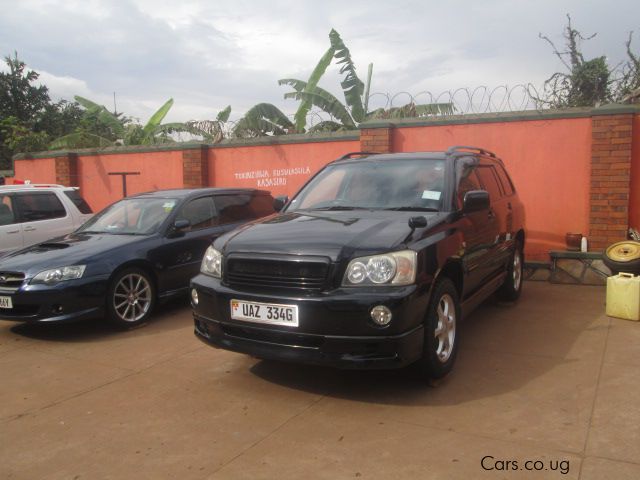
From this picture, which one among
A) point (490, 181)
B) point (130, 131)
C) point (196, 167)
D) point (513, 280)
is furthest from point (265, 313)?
point (130, 131)

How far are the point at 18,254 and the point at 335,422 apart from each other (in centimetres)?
437

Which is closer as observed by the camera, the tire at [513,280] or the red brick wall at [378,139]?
the tire at [513,280]

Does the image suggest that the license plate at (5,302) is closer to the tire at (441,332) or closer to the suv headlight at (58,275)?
the suv headlight at (58,275)

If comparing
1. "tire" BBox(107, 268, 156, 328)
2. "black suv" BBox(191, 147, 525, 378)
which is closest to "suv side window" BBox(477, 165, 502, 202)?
"black suv" BBox(191, 147, 525, 378)

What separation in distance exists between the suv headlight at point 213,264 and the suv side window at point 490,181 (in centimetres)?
280

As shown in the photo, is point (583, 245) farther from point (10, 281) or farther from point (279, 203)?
point (10, 281)

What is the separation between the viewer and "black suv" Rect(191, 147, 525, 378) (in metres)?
3.43

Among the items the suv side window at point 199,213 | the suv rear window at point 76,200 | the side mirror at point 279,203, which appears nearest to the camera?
the side mirror at point 279,203

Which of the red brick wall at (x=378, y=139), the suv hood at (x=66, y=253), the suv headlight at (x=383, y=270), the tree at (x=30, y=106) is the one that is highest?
the tree at (x=30, y=106)

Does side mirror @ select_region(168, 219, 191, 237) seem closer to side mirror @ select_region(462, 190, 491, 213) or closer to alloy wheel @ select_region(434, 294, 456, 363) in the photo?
side mirror @ select_region(462, 190, 491, 213)

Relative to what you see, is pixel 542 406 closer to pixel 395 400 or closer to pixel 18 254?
pixel 395 400

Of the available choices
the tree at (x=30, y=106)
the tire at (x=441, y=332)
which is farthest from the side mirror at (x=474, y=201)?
the tree at (x=30, y=106)

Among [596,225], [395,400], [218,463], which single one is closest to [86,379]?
[218,463]

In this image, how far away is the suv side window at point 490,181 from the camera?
5.52m
